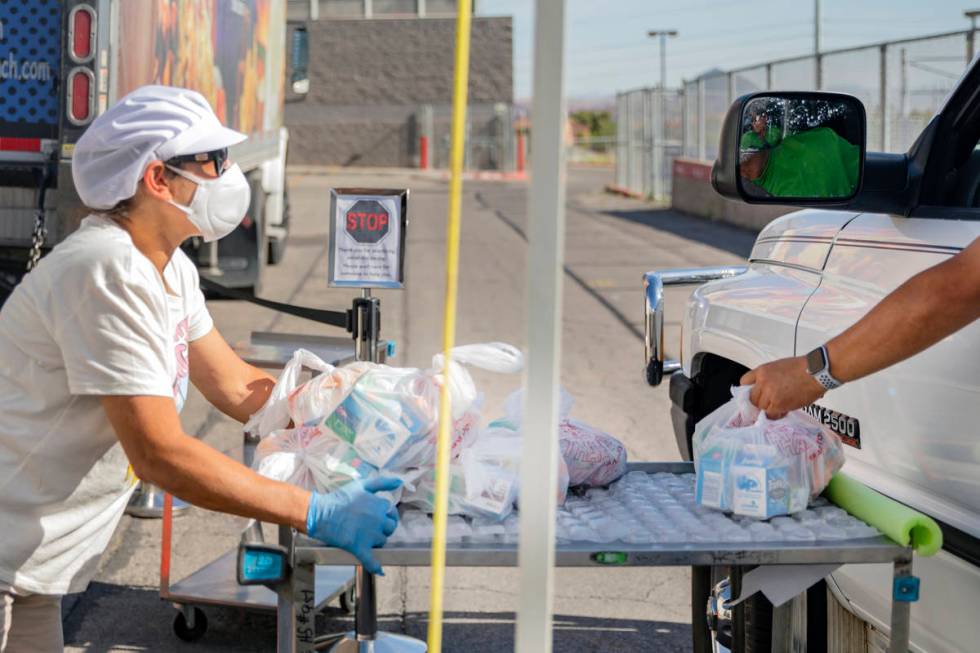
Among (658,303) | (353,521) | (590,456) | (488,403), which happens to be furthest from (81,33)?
(353,521)

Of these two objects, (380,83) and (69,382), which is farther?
(380,83)

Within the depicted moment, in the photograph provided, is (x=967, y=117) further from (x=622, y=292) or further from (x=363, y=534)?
(x=622, y=292)

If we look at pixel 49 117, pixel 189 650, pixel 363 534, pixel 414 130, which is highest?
pixel 414 130

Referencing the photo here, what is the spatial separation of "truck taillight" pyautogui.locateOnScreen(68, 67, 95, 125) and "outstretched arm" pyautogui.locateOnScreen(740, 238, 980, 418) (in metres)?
5.41

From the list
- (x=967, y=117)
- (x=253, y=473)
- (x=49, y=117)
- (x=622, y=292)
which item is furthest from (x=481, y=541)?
(x=622, y=292)

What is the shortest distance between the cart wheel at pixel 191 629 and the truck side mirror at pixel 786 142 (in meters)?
2.68

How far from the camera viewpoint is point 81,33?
721 centimetres

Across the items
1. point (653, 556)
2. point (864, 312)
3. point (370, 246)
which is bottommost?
point (653, 556)

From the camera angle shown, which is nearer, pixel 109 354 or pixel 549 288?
pixel 549 288

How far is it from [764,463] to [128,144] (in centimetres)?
156

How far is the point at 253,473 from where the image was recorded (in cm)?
279

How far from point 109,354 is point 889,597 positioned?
69.7 inches

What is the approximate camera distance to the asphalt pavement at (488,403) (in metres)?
4.93

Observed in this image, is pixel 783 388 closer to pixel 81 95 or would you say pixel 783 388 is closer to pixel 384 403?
pixel 384 403
